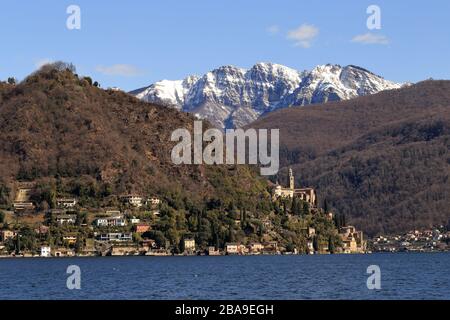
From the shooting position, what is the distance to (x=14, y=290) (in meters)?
113

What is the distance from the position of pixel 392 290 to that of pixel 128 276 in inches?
1876
